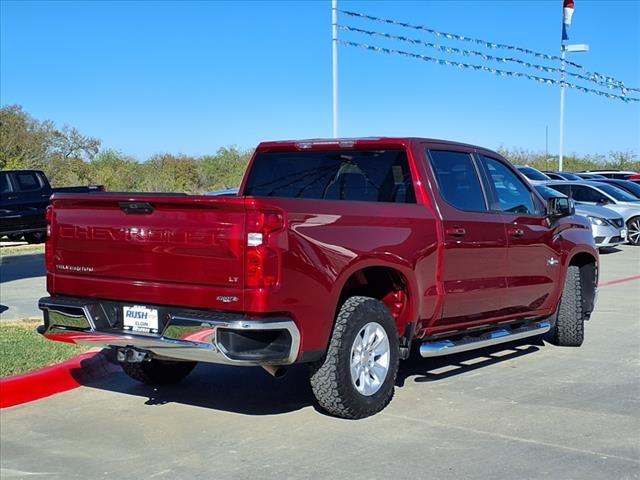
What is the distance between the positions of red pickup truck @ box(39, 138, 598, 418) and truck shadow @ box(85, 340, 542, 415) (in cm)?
21

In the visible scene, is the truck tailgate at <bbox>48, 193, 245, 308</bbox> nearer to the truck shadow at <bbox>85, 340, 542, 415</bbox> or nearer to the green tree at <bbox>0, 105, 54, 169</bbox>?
the truck shadow at <bbox>85, 340, 542, 415</bbox>

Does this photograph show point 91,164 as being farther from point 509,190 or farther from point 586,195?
point 509,190

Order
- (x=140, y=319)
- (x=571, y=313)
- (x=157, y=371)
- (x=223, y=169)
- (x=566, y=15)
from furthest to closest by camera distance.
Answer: (x=223, y=169)
(x=566, y=15)
(x=571, y=313)
(x=157, y=371)
(x=140, y=319)

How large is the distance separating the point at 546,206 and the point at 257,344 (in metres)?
3.91

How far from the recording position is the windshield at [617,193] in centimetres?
2088

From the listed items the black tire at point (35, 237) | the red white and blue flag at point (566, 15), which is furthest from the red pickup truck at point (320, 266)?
the red white and blue flag at point (566, 15)

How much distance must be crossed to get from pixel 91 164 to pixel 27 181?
18.5m

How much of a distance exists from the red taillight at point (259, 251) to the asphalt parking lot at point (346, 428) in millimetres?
1083

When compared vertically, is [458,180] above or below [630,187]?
above

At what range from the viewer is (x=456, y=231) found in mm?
6391

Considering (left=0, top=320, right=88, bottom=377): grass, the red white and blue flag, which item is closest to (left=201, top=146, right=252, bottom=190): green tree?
the red white and blue flag

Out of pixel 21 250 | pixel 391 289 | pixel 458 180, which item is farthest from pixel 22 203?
pixel 391 289

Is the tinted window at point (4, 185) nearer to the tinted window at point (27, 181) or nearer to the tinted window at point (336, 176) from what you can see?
the tinted window at point (27, 181)

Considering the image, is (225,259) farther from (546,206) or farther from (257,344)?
(546,206)
